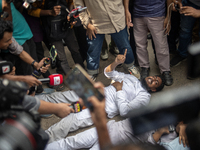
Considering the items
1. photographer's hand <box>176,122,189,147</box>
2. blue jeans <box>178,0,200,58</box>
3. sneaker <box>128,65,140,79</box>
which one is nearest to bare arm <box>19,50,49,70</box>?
sneaker <box>128,65,140,79</box>

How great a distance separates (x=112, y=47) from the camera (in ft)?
9.79

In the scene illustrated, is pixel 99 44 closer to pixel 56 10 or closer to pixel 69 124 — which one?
pixel 56 10

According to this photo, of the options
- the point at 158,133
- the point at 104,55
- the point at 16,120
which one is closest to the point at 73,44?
the point at 104,55

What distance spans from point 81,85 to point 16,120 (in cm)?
39

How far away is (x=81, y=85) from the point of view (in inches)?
42.3

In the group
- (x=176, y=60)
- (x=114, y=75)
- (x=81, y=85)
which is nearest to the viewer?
(x=81, y=85)

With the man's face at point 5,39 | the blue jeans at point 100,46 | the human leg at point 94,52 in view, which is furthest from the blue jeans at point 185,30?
the man's face at point 5,39

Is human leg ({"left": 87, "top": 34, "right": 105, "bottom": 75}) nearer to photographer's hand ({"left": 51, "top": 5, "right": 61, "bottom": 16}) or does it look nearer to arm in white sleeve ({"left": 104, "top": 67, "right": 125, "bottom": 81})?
arm in white sleeve ({"left": 104, "top": 67, "right": 125, "bottom": 81})

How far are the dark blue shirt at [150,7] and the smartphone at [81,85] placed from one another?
132cm

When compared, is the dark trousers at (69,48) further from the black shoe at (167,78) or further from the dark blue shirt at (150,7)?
the black shoe at (167,78)

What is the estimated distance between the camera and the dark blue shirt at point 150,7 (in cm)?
205

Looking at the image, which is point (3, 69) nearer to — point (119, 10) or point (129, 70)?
point (119, 10)

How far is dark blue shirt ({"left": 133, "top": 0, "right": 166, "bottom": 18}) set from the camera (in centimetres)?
205

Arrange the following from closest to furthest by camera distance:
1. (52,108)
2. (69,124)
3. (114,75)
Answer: (52,108)
(69,124)
(114,75)
